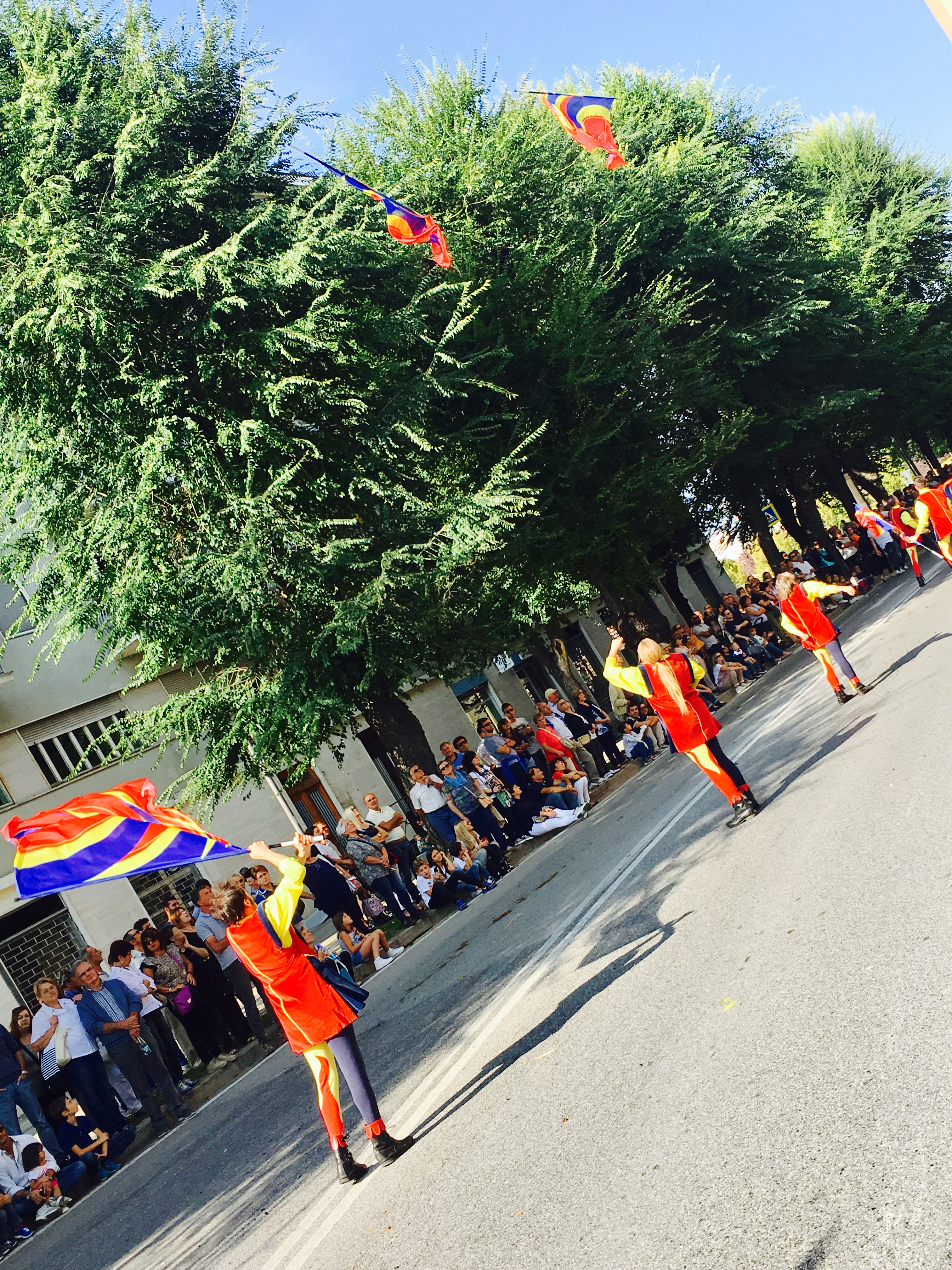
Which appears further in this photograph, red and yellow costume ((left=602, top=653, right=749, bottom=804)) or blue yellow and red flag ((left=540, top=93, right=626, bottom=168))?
blue yellow and red flag ((left=540, top=93, right=626, bottom=168))

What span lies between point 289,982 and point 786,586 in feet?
30.5

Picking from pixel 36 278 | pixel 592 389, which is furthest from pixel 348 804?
pixel 36 278

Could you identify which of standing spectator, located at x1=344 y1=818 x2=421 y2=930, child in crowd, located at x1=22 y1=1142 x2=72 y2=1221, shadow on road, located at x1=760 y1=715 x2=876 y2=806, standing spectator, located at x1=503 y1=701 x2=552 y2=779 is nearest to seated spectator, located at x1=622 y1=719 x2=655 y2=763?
standing spectator, located at x1=503 y1=701 x2=552 y2=779

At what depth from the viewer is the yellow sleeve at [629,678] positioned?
33.0 feet

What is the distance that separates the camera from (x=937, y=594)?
19656mm

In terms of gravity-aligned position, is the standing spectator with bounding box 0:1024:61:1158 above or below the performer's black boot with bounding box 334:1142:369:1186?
above

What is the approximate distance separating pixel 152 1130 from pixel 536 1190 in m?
6.61

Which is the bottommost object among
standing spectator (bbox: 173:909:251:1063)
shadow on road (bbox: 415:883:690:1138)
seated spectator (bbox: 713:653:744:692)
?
shadow on road (bbox: 415:883:690:1138)

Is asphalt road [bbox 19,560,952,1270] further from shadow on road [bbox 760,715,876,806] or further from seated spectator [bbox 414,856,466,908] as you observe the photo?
seated spectator [bbox 414,856,466,908]

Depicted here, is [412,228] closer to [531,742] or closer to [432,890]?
[531,742]

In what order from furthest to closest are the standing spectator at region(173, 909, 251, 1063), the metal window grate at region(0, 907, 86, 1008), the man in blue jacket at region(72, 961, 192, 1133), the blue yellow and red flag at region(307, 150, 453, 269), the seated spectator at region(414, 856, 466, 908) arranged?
1. the metal window grate at region(0, 907, 86, 1008)
2. the blue yellow and red flag at region(307, 150, 453, 269)
3. the seated spectator at region(414, 856, 466, 908)
4. the standing spectator at region(173, 909, 251, 1063)
5. the man in blue jacket at region(72, 961, 192, 1133)

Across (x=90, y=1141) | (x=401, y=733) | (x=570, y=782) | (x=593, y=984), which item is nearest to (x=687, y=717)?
(x=593, y=984)

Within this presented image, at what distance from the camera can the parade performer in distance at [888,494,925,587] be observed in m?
22.2

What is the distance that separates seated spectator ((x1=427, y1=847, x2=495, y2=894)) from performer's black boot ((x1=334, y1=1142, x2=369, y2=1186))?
324 inches
